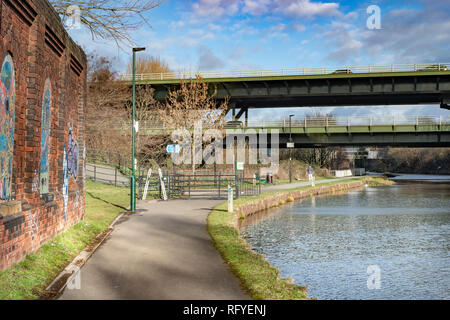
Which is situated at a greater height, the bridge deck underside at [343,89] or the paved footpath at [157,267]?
the bridge deck underside at [343,89]

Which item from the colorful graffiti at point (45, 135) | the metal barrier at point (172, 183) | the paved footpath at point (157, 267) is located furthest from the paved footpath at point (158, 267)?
the metal barrier at point (172, 183)

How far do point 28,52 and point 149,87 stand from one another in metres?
43.2

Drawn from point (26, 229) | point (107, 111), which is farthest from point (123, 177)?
point (26, 229)

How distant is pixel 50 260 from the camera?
8.86m

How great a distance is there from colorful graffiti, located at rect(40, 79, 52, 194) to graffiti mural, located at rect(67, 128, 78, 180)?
224 cm

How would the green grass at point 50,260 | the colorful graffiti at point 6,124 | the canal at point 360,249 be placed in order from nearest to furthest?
1. the green grass at point 50,260
2. the colorful graffiti at point 6,124
3. the canal at point 360,249

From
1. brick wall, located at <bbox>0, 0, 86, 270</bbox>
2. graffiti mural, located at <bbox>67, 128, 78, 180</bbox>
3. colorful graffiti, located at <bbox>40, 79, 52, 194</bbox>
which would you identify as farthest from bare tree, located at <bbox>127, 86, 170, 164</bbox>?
colorful graffiti, located at <bbox>40, 79, 52, 194</bbox>

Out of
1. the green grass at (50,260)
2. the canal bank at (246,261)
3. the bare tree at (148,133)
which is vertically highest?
the bare tree at (148,133)

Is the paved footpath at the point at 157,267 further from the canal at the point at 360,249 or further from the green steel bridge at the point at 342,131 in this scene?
the green steel bridge at the point at 342,131

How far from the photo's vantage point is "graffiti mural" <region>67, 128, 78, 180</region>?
12953 mm

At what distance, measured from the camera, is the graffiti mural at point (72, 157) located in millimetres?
12953

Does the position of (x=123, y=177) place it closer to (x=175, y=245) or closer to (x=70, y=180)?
(x=70, y=180)

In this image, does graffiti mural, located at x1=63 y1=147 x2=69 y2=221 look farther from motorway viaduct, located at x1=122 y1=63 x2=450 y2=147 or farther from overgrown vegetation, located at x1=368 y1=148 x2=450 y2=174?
overgrown vegetation, located at x1=368 y1=148 x2=450 y2=174

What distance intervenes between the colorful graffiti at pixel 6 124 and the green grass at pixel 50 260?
1313mm
